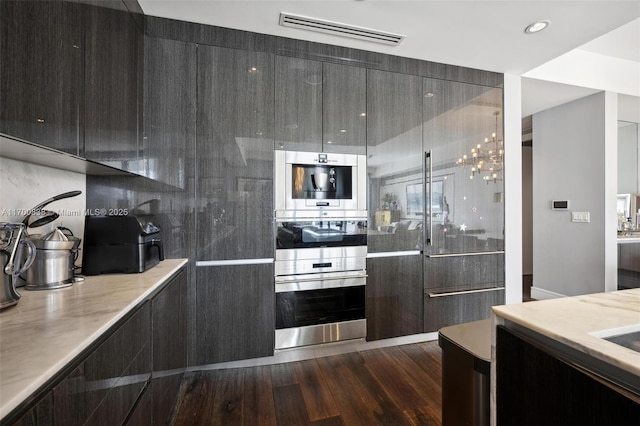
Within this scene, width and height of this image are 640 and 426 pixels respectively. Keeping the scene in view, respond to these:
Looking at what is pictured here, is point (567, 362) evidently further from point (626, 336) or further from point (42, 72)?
point (42, 72)

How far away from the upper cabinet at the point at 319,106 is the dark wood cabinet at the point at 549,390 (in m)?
1.79

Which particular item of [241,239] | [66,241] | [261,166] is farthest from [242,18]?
[66,241]

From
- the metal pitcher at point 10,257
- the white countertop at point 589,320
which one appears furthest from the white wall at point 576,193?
the metal pitcher at point 10,257

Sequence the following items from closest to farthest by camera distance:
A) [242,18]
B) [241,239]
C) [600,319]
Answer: [600,319]
[242,18]
[241,239]

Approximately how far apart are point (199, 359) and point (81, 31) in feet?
→ 6.57

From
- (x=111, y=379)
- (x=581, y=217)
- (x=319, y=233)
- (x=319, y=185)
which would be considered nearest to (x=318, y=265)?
(x=319, y=233)

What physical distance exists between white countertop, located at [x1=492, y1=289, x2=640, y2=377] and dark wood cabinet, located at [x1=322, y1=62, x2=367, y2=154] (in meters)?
1.72

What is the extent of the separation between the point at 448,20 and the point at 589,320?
2106 millimetres

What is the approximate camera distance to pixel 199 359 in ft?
6.59

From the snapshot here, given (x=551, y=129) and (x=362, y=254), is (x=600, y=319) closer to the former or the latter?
(x=362, y=254)

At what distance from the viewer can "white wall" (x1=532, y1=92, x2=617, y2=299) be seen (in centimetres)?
331

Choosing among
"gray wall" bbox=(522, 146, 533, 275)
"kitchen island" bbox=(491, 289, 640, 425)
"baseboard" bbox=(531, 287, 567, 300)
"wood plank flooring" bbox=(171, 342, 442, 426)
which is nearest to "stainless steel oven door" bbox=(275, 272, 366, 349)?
"wood plank flooring" bbox=(171, 342, 442, 426)

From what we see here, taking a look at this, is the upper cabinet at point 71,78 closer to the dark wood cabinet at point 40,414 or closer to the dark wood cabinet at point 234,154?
the dark wood cabinet at point 234,154

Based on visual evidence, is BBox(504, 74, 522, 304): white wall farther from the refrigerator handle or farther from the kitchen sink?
the kitchen sink
